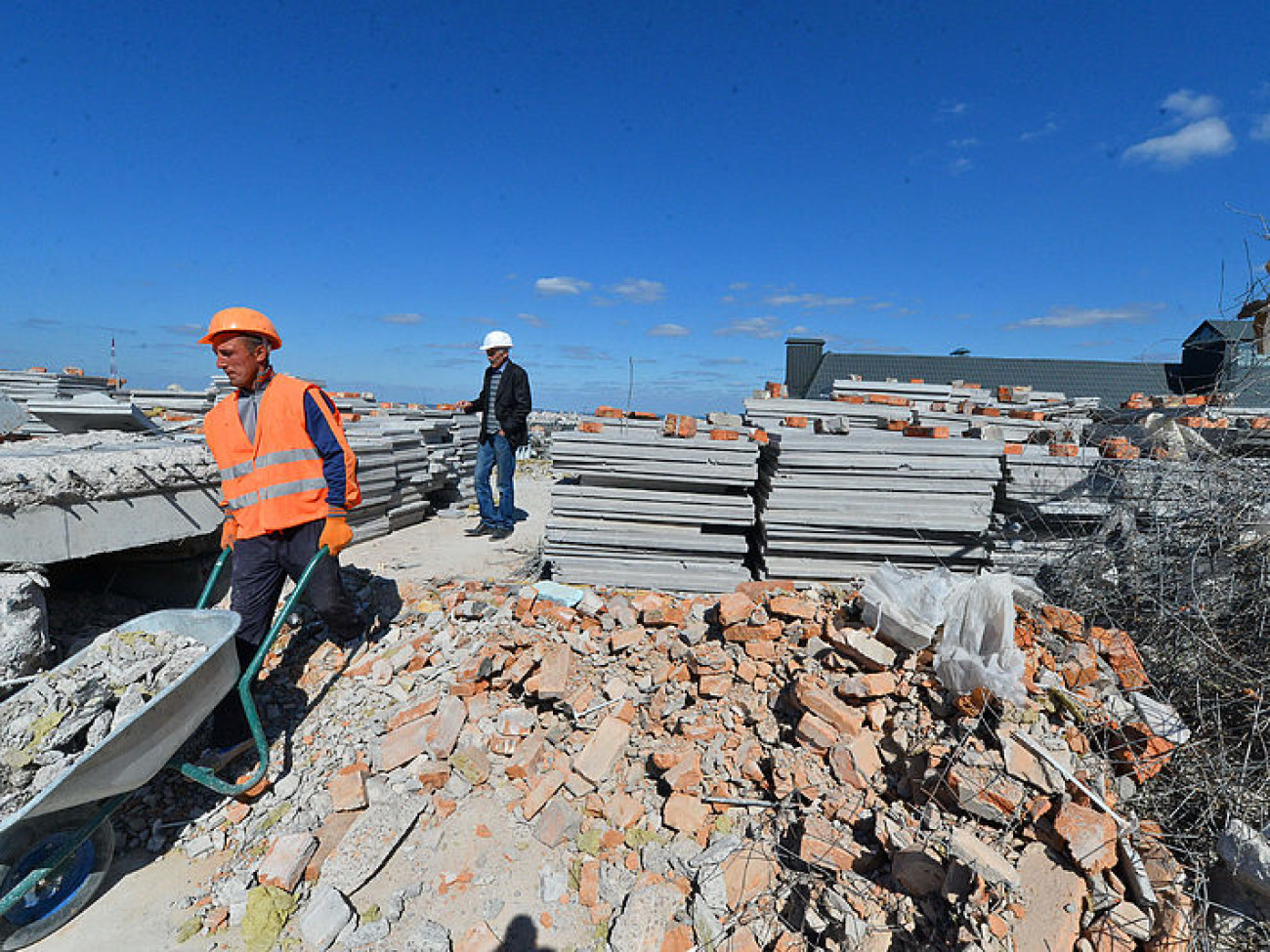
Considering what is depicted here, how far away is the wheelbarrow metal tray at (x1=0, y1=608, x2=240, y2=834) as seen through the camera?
7.15 ft

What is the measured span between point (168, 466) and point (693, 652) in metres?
3.74

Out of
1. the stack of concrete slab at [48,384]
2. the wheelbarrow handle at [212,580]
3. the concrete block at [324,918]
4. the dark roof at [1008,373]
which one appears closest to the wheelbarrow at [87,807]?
the wheelbarrow handle at [212,580]

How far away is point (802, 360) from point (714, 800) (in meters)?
18.7

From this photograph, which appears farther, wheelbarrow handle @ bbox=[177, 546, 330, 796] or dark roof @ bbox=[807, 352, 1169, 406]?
dark roof @ bbox=[807, 352, 1169, 406]

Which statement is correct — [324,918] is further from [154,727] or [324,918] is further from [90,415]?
[90,415]

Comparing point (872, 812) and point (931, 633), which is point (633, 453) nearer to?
point (931, 633)

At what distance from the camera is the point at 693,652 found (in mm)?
3887

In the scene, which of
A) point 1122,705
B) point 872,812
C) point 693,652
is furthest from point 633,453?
point 1122,705

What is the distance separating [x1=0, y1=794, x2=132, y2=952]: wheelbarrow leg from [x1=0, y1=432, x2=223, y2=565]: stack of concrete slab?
1.76 metres

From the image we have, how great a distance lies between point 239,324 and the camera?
3211 mm

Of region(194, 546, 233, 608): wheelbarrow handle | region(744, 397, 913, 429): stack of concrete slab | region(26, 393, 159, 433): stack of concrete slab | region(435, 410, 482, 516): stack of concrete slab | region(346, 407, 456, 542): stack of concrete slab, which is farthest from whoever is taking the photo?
region(435, 410, 482, 516): stack of concrete slab

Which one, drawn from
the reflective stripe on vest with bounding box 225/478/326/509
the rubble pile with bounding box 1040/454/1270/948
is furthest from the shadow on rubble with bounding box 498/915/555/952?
the rubble pile with bounding box 1040/454/1270/948

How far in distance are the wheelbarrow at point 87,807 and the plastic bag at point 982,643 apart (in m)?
3.59

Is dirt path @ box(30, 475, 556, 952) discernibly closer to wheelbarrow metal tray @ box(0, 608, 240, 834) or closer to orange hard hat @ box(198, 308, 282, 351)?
wheelbarrow metal tray @ box(0, 608, 240, 834)
